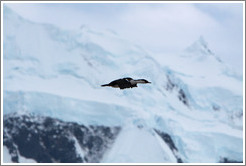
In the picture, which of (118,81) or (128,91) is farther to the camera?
(128,91)

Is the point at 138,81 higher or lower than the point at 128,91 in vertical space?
higher

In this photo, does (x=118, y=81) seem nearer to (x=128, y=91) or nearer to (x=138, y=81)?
(x=138, y=81)

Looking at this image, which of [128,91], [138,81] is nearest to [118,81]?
[138,81]

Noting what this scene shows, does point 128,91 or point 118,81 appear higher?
point 118,81

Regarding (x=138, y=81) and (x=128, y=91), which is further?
(x=128, y=91)
